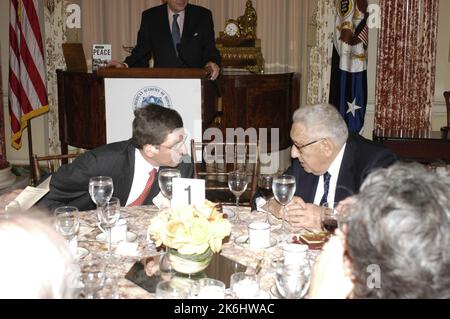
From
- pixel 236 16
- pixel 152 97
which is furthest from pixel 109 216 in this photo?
pixel 236 16

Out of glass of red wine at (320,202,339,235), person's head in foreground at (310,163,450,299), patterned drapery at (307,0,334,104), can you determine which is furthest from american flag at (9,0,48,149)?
person's head in foreground at (310,163,450,299)

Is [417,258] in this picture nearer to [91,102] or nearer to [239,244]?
[239,244]

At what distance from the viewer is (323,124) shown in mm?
2844

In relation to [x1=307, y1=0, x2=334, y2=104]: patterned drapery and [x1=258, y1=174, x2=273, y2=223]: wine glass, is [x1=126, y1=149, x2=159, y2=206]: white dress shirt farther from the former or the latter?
[x1=307, y1=0, x2=334, y2=104]: patterned drapery

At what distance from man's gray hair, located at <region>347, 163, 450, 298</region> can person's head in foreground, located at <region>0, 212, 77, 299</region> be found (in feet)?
2.12

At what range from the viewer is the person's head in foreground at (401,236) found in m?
1.19

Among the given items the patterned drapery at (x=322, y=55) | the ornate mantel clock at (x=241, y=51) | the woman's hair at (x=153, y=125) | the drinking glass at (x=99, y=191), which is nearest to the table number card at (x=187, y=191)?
the drinking glass at (x=99, y=191)

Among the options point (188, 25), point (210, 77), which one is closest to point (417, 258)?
point (210, 77)

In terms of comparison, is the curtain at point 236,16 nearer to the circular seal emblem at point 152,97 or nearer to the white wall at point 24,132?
the white wall at point 24,132

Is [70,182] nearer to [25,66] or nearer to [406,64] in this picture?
[25,66]

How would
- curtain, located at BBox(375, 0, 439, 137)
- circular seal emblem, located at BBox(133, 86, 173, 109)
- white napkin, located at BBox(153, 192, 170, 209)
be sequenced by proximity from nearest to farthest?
white napkin, located at BBox(153, 192, 170, 209), circular seal emblem, located at BBox(133, 86, 173, 109), curtain, located at BBox(375, 0, 439, 137)

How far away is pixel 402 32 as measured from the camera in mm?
6328

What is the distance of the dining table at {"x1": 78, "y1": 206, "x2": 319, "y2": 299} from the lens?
1.85m

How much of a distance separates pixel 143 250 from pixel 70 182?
33.9 inches
